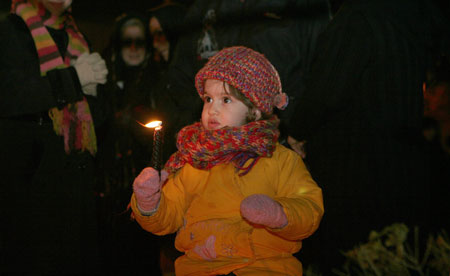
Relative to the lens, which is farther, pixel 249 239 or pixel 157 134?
pixel 249 239

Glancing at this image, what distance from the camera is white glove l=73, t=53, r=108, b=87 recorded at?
2.25 meters

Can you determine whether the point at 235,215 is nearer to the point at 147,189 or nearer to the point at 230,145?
the point at 230,145

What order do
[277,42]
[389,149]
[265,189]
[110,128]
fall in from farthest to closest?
[110,128] < [277,42] < [389,149] < [265,189]

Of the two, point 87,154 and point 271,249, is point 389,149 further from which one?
point 87,154

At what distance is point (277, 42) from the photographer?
2168mm

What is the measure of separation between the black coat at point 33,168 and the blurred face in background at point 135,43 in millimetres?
1090

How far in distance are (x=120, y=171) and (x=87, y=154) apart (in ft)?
2.39

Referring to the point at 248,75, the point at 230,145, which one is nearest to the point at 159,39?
the point at 248,75

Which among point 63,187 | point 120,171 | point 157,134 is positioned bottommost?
point 120,171

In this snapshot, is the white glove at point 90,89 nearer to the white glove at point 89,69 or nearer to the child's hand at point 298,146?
the white glove at point 89,69

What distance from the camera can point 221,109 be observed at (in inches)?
64.8

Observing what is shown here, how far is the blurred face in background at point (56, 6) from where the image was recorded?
90.1 inches

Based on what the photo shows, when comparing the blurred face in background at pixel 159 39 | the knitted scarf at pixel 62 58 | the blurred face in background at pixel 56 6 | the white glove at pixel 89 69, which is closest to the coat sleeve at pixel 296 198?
the white glove at pixel 89 69

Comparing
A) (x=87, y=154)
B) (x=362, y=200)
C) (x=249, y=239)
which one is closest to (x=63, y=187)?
(x=87, y=154)
